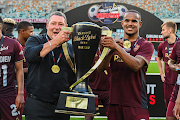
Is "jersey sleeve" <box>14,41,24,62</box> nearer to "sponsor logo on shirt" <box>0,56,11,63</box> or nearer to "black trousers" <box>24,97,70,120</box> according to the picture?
"sponsor logo on shirt" <box>0,56,11,63</box>

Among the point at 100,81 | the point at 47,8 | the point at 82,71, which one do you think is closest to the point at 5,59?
the point at 82,71

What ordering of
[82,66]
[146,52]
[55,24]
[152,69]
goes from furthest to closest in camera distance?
[152,69] → [146,52] → [55,24] → [82,66]

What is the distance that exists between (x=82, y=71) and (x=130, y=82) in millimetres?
788

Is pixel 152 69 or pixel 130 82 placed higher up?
pixel 130 82

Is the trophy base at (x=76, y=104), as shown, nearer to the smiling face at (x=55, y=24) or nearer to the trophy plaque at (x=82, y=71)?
the trophy plaque at (x=82, y=71)

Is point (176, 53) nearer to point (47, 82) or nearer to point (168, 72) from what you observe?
point (168, 72)

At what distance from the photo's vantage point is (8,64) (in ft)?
7.59

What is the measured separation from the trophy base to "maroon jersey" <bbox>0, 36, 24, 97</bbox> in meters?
1.22

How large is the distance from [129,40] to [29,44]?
3.38ft

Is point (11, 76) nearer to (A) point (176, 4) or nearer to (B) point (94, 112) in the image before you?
(B) point (94, 112)

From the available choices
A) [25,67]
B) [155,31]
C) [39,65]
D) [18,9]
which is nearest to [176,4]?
[18,9]

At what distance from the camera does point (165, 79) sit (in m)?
4.06

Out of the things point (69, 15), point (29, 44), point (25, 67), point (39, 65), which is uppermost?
point (69, 15)

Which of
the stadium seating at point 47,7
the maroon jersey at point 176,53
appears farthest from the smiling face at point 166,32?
the stadium seating at point 47,7
